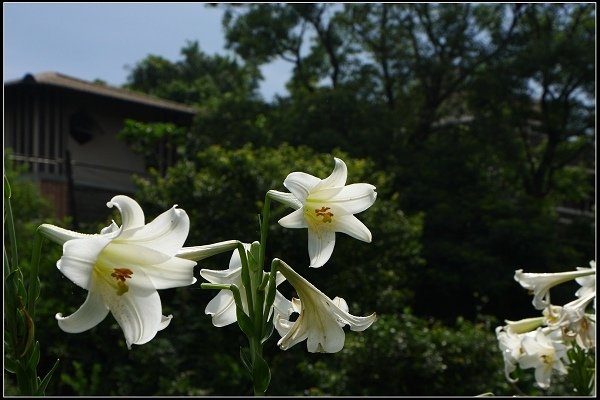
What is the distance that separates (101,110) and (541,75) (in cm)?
759

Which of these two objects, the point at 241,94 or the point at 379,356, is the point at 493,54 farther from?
the point at 379,356

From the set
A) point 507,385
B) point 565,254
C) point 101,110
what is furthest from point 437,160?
point 507,385

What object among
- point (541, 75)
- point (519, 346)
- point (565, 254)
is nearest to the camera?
point (519, 346)

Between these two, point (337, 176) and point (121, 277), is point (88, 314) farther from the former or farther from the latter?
point (337, 176)

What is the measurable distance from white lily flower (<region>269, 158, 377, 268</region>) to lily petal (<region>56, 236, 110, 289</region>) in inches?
10.6

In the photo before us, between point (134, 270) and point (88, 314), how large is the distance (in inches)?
2.4

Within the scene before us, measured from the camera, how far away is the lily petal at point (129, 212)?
89 centimetres

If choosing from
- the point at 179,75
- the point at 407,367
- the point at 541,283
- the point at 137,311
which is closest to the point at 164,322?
the point at 137,311

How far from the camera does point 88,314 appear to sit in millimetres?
889

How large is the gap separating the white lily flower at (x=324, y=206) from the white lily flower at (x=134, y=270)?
7.3 inches

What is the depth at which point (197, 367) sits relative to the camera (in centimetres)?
779

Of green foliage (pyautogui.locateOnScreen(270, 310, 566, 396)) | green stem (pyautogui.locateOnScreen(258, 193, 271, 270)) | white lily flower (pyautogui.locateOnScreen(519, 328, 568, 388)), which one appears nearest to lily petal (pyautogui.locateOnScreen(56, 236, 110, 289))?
green stem (pyautogui.locateOnScreen(258, 193, 271, 270))

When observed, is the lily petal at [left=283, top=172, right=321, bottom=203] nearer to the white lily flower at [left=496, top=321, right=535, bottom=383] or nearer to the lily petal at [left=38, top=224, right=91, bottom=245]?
the lily petal at [left=38, top=224, right=91, bottom=245]

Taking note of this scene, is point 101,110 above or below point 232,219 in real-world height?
above
